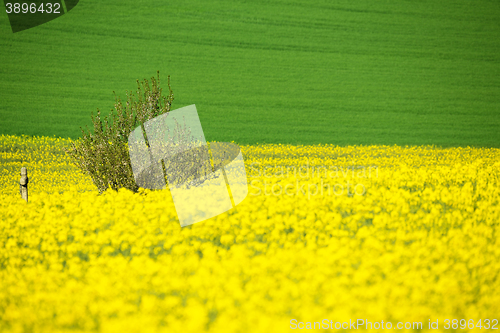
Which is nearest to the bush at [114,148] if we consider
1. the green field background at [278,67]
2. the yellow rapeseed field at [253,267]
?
the yellow rapeseed field at [253,267]

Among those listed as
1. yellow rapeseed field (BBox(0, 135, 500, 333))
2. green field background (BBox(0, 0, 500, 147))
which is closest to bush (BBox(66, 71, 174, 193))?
yellow rapeseed field (BBox(0, 135, 500, 333))

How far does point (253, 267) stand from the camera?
3.74m

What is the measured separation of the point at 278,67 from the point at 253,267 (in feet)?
74.9

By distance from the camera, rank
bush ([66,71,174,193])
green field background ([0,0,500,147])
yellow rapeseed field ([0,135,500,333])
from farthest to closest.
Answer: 1. green field background ([0,0,500,147])
2. bush ([66,71,174,193])
3. yellow rapeseed field ([0,135,500,333])

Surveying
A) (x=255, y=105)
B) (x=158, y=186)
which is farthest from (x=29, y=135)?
(x=158, y=186)

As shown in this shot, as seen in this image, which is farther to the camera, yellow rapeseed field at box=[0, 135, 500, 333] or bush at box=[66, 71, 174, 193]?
bush at box=[66, 71, 174, 193]

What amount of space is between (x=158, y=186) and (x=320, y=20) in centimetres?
2554

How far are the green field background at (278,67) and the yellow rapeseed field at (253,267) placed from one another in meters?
13.0

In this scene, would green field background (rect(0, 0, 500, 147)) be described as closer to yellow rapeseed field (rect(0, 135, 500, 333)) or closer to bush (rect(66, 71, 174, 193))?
bush (rect(66, 71, 174, 193))

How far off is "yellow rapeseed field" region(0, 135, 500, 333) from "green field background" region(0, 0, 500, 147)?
1296 centimetres

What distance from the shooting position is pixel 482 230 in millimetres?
4945

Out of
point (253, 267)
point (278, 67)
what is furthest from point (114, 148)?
point (278, 67)

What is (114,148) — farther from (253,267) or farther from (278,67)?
(278,67)

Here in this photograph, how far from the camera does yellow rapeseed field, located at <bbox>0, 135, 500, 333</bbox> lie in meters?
2.93
